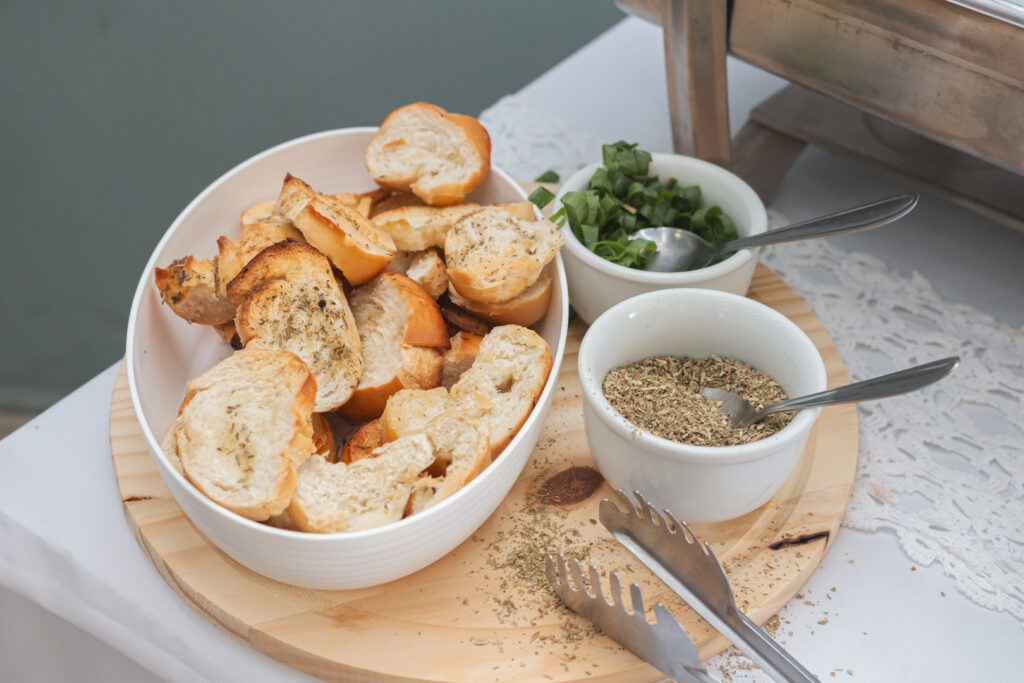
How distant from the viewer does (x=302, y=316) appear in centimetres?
90

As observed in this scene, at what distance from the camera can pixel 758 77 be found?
5.43 ft

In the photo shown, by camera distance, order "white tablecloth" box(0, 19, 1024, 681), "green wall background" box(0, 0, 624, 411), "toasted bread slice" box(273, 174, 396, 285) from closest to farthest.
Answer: "white tablecloth" box(0, 19, 1024, 681)
"toasted bread slice" box(273, 174, 396, 285)
"green wall background" box(0, 0, 624, 411)

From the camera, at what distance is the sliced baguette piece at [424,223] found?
3.38ft

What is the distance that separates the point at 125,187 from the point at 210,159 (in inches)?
9.8

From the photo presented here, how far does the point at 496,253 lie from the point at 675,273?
227mm

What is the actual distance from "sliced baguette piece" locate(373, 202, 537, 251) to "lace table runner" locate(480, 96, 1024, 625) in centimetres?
48

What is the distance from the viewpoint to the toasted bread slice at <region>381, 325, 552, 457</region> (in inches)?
33.4

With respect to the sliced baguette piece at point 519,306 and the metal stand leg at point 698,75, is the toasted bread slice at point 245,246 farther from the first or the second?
the metal stand leg at point 698,75

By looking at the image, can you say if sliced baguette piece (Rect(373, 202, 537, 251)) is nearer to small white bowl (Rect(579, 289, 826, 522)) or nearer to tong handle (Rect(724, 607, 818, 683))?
small white bowl (Rect(579, 289, 826, 522))

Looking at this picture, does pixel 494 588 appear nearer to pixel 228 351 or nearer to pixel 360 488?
pixel 360 488

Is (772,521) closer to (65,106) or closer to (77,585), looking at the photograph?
(77,585)

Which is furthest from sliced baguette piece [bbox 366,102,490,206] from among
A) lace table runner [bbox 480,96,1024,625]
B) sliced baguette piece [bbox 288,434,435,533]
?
lace table runner [bbox 480,96,1024,625]

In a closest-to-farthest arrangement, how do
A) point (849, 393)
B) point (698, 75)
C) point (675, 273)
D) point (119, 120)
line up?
1. point (849, 393)
2. point (675, 273)
3. point (698, 75)
4. point (119, 120)

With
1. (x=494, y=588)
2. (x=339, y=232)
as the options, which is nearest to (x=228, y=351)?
(x=339, y=232)
